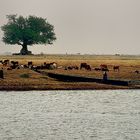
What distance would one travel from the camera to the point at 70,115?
52.7 metres

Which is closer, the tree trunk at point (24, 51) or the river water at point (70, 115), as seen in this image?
the river water at point (70, 115)

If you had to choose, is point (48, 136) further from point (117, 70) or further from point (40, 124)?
point (117, 70)

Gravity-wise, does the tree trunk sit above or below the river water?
above

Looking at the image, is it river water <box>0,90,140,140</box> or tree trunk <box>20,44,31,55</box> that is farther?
tree trunk <box>20,44,31,55</box>

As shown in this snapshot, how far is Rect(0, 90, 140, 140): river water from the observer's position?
42.4 meters

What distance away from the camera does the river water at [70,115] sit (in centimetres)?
4238

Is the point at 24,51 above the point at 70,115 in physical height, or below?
above

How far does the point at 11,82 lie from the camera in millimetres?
75250


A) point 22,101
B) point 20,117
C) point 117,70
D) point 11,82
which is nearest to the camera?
point 20,117

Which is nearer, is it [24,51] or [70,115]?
[70,115]

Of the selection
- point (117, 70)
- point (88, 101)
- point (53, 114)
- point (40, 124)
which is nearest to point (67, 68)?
point (117, 70)

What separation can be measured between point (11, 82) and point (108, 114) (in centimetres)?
2389

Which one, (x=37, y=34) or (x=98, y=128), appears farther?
(x=37, y=34)

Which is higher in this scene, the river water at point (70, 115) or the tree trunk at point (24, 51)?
the tree trunk at point (24, 51)
